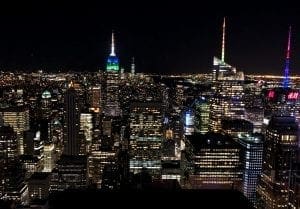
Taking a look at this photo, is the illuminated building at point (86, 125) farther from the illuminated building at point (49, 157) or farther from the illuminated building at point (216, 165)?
the illuminated building at point (216, 165)

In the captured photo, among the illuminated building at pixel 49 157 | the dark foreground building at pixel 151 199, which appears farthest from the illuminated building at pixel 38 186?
the dark foreground building at pixel 151 199

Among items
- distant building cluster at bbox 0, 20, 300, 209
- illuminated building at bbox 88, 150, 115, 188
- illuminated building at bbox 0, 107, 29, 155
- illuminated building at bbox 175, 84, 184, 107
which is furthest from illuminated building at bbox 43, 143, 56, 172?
illuminated building at bbox 175, 84, 184, 107

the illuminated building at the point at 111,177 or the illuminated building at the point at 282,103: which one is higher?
the illuminated building at the point at 282,103

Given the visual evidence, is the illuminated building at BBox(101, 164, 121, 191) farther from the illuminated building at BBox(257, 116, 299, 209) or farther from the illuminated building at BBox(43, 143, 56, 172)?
the illuminated building at BBox(257, 116, 299, 209)

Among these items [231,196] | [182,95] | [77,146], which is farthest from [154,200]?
[182,95]

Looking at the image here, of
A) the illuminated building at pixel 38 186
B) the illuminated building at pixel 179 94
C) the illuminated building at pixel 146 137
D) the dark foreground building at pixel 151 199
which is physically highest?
the dark foreground building at pixel 151 199

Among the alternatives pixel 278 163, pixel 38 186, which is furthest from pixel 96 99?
pixel 278 163
